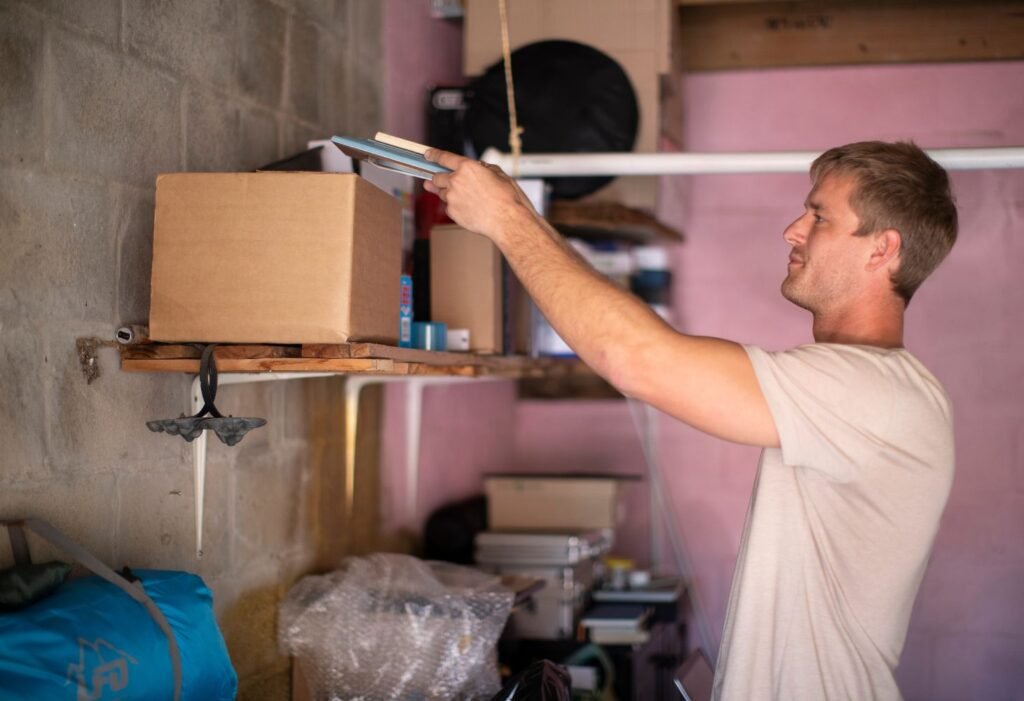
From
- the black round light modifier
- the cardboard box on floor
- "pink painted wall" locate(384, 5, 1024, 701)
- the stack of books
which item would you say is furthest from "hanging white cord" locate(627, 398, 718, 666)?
the black round light modifier

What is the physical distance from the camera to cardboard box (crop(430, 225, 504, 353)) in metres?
2.52

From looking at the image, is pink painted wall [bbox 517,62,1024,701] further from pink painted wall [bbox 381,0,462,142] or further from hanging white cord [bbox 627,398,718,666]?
pink painted wall [bbox 381,0,462,142]

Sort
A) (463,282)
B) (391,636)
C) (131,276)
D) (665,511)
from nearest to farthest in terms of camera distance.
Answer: (131,276), (391,636), (463,282), (665,511)

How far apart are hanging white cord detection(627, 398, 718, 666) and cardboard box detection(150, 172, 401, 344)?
2649mm

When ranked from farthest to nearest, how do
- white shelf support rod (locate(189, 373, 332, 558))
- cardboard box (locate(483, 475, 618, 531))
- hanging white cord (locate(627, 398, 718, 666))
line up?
hanging white cord (locate(627, 398, 718, 666)) → cardboard box (locate(483, 475, 618, 531)) → white shelf support rod (locate(189, 373, 332, 558))

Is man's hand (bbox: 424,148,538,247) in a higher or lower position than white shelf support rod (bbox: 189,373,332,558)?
higher

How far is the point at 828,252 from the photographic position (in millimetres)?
1778

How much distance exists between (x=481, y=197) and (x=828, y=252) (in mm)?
557

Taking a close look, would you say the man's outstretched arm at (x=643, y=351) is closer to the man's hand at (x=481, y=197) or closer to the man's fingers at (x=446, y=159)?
the man's hand at (x=481, y=197)

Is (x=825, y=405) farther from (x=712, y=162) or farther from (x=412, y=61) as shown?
(x=412, y=61)

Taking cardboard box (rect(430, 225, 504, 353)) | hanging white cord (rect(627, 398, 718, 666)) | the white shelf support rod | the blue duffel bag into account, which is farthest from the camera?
hanging white cord (rect(627, 398, 718, 666))

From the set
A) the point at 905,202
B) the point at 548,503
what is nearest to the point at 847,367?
the point at 905,202

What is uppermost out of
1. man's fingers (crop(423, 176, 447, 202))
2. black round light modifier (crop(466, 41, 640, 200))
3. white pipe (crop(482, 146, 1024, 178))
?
black round light modifier (crop(466, 41, 640, 200))

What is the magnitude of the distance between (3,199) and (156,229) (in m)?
0.26
